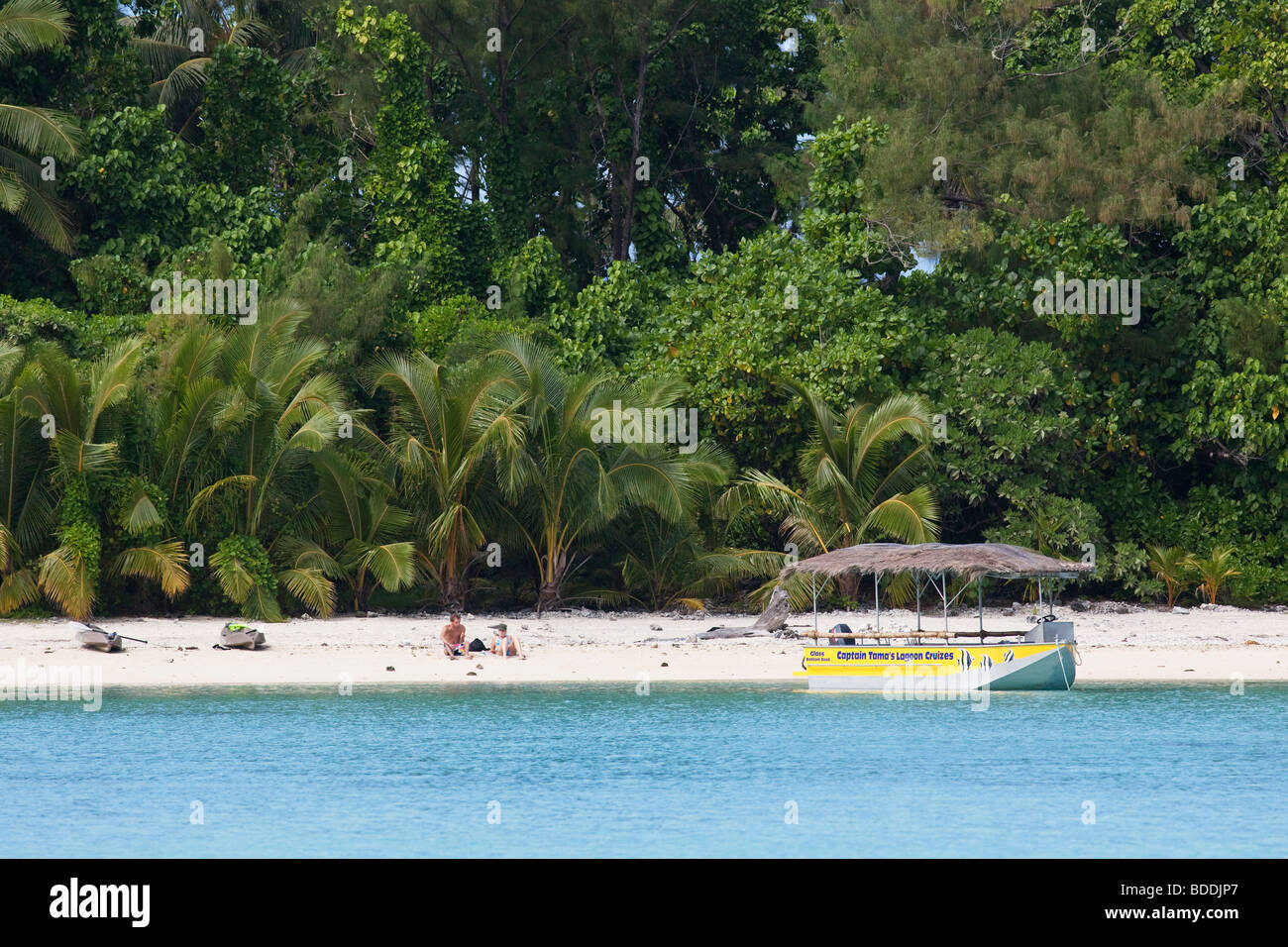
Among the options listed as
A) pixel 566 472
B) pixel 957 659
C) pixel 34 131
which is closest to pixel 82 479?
pixel 566 472

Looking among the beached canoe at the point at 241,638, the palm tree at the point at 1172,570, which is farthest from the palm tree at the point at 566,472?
the palm tree at the point at 1172,570

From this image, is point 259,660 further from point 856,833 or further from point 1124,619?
point 1124,619

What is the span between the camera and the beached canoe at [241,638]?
19.6 meters

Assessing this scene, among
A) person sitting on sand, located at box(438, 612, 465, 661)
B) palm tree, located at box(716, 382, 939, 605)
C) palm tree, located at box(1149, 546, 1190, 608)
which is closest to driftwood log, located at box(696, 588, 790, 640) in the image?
palm tree, located at box(716, 382, 939, 605)

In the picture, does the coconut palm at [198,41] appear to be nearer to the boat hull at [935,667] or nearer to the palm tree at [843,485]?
the palm tree at [843,485]

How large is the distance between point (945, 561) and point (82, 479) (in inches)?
480

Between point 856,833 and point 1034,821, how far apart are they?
1.47 metres

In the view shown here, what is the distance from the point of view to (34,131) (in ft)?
→ 89.9

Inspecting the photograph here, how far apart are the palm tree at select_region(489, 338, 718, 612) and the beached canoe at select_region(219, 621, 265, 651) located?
4816mm

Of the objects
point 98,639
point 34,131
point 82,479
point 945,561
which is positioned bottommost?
point 98,639

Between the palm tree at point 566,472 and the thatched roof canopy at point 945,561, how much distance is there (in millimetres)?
4881

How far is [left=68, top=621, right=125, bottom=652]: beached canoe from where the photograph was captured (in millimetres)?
19109

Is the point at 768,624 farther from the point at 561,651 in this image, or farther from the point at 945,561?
the point at 945,561
